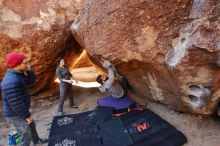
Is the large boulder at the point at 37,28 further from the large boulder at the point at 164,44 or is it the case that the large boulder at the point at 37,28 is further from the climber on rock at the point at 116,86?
the climber on rock at the point at 116,86

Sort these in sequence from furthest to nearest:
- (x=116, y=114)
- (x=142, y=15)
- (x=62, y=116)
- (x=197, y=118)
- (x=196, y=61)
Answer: (x=62, y=116)
(x=116, y=114)
(x=197, y=118)
(x=142, y=15)
(x=196, y=61)

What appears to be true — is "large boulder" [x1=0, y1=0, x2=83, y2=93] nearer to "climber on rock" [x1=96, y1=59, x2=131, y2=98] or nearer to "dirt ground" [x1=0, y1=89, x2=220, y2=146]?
"dirt ground" [x1=0, y1=89, x2=220, y2=146]

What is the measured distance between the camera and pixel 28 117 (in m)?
4.97

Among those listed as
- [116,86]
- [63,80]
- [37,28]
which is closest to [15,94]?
[63,80]

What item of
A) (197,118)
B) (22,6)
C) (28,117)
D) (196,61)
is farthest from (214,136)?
(22,6)

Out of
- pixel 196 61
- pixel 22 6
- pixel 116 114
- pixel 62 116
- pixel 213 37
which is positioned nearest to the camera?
pixel 213 37

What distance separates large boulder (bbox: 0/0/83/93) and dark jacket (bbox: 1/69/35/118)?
324 cm

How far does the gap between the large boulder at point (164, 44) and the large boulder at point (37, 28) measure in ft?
5.60

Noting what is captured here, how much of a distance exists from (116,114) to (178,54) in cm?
206

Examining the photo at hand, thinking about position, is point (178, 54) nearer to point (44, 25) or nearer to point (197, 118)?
point (197, 118)

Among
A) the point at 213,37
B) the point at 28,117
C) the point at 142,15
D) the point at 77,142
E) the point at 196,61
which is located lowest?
the point at 77,142

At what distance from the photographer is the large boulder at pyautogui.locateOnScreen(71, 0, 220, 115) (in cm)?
465

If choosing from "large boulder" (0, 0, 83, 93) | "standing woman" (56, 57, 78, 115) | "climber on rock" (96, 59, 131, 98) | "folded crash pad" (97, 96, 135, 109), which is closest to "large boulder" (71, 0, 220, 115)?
"climber on rock" (96, 59, 131, 98)

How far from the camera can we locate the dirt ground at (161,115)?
5.36 meters
